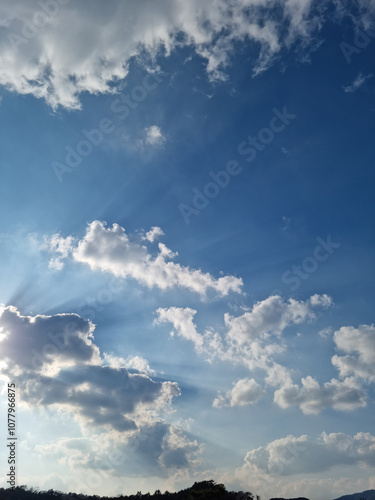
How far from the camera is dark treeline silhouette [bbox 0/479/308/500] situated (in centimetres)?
4847

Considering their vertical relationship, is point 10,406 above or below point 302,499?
above

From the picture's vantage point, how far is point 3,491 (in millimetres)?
76000

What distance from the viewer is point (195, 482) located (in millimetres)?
59094

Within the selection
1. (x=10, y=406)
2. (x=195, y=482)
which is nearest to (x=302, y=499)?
(x=195, y=482)

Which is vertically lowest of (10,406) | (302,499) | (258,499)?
(302,499)

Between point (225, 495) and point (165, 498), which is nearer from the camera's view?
point (225, 495)

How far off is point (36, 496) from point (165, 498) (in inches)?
1350

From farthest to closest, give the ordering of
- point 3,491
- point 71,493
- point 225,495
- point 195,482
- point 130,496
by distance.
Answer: point 71,493 → point 3,491 → point 130,496 → point 195,482 → point 225,495

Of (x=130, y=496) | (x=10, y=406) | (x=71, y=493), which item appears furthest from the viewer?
(x=71, y=493)

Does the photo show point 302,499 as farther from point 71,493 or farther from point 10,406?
point 10,406

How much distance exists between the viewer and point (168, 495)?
6319 cm

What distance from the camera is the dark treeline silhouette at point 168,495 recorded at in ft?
159

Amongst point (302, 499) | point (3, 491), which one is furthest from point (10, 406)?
point (302, 499)

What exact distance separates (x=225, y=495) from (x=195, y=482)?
1132cm
